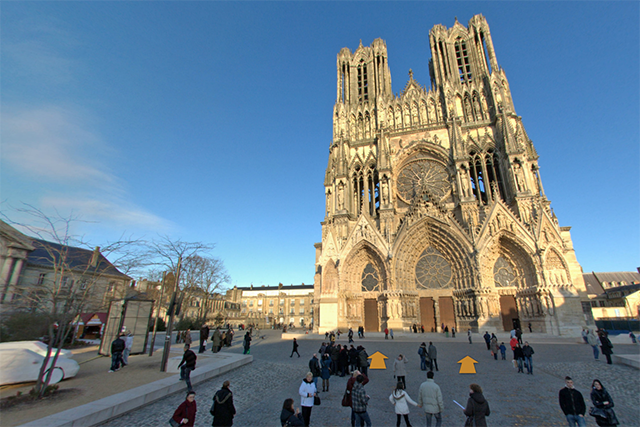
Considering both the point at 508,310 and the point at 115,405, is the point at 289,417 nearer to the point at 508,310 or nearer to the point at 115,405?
the point at 115,405

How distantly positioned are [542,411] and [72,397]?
10921 mm

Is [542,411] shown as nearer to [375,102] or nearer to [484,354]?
[484,354]

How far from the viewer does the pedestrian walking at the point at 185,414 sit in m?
4.37

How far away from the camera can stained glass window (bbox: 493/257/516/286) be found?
2388cm

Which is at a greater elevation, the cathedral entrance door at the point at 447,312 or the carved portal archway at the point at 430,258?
the carved portal archway at the point at 430,258

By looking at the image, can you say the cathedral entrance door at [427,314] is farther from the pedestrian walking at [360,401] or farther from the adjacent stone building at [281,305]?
the adjacent stone building at [281,305]

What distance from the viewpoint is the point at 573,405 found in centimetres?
520

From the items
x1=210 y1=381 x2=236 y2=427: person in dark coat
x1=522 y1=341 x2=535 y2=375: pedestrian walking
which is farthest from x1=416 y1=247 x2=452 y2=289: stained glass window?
x1=210 y1=381 x2=236 y2=427: person in dark coat

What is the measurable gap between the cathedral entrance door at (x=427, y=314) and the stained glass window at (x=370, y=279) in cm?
408

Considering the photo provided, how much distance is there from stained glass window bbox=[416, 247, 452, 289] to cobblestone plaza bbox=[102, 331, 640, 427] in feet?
38.4

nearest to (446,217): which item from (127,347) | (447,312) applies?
(447,312)

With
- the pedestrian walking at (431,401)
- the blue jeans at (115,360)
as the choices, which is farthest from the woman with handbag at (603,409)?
the blue jeans at (115,360)

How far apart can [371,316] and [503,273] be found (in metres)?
11.5

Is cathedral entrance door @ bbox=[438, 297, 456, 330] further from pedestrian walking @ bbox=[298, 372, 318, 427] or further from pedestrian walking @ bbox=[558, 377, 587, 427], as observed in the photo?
pedestrian walking @ bbox=[298, 372, 318, 427]
